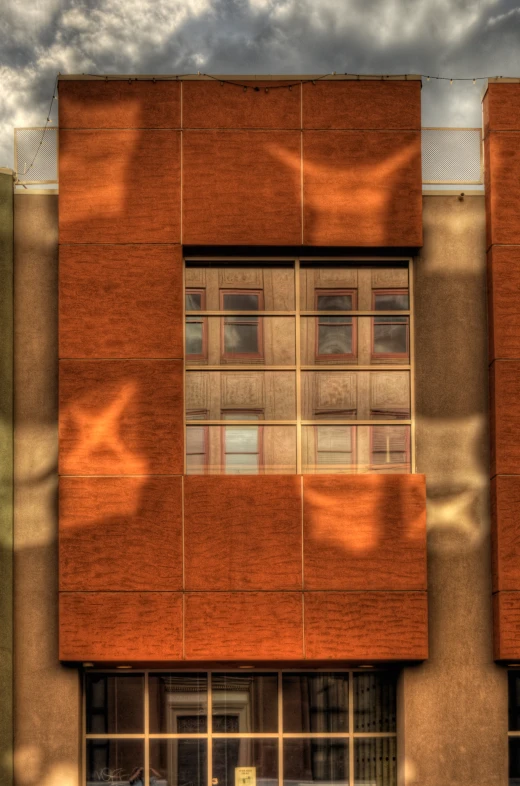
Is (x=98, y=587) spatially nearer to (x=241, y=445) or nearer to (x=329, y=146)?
(x=241, y=445)

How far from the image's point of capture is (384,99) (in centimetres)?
1406

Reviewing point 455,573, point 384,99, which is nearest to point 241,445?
point 455,573

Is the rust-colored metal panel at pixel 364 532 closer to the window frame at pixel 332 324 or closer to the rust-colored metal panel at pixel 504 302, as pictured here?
the window frame at pixel 332 324

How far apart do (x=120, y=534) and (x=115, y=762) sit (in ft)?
11.8

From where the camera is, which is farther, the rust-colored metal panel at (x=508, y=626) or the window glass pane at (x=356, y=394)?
the window glass pane at (x=356, y=394)

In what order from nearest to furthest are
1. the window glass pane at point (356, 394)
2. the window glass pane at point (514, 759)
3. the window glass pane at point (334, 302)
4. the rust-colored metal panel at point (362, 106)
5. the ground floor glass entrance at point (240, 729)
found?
1. the window glass pane at point (514, 759)
2. the ground floor glass entrance at point (240, 729)
3. the window glass pane at point (356, 394)
4. the rust-colored metal panel at point (362, 106)
5. the window glass pane at point (334, 302)

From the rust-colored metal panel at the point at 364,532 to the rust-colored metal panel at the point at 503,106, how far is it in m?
5.74

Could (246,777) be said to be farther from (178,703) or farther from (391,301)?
(391,301)

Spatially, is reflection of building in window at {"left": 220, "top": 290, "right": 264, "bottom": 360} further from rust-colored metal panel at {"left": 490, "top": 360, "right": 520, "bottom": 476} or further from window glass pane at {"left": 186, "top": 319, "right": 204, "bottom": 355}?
rust-colored metal panel at {"left": 490, "top": 360, "right": 520, "bottom": 476}

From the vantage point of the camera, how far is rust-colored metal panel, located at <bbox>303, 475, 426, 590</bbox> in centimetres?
1327

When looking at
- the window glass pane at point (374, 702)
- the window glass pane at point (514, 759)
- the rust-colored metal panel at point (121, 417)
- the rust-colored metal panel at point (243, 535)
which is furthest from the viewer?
the window glass pane at point (374, 702)

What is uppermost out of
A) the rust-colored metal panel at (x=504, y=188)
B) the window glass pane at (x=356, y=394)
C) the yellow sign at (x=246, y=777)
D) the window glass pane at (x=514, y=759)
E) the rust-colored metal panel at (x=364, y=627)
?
the rust-colored metal panel at (x=504, y=188)

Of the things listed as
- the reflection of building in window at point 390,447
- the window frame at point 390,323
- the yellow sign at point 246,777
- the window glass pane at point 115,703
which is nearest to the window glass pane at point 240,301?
the window frame at point 390,323

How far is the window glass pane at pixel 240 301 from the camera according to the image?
14.1m
